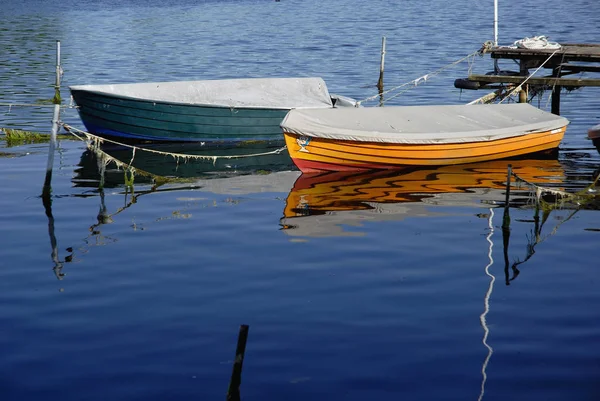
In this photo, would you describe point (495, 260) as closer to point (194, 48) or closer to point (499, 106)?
point (499, 106)

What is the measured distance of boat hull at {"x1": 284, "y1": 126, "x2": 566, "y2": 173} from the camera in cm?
A: 1842

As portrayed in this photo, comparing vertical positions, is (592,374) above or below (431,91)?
above

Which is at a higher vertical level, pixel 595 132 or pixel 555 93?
pixel 595 132

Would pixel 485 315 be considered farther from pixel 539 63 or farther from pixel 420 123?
pixel 539 63

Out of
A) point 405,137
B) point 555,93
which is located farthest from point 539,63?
point 405,137

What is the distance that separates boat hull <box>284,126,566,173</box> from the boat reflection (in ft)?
0.62

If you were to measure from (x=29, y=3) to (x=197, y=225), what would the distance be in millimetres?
70682

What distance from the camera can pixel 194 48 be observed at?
47844 millimetres

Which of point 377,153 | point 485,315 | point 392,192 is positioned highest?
point 485,315

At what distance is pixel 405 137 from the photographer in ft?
60.7

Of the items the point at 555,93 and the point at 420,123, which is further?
the point at 555,93

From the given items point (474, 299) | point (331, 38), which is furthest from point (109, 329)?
point (331, 38)

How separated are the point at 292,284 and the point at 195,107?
38.4 feet

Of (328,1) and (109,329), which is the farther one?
(328,1)
